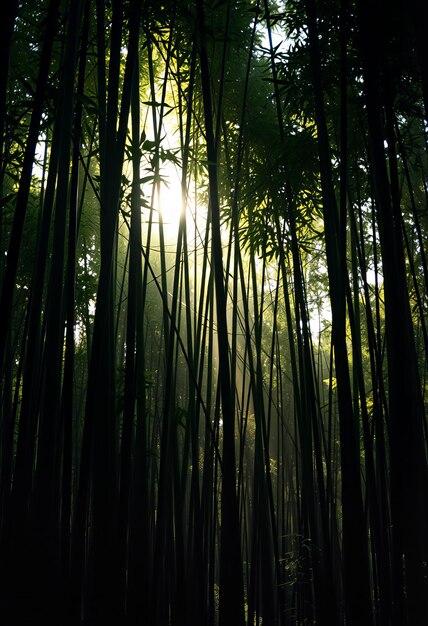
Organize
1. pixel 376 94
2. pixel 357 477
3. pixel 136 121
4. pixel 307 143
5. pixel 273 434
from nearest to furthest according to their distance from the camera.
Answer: pixel 357 477, pixel 376 94, pixel 136 121, pixel 307 143, pixel 273 434

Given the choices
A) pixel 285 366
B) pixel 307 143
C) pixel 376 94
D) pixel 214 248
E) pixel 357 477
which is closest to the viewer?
pixel 357 477

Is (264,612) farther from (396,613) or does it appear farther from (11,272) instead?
(11,272)

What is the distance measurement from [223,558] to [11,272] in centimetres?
112

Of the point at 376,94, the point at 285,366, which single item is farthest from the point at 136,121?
the point at 285,366

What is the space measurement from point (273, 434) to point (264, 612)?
9308mm

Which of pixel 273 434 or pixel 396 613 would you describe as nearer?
pixel 396 613

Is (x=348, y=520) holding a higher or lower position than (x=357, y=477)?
lower

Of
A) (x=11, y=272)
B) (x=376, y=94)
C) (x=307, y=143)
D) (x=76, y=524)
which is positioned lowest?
(x=76, y=524)

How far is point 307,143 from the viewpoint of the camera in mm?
3014

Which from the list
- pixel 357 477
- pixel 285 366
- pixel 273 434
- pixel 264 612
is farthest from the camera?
pixel 273 434

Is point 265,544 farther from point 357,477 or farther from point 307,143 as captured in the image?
point 307,143

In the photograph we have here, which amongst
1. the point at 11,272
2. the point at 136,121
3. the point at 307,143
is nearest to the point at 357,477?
the point at 11,272

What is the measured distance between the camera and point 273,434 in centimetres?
1247

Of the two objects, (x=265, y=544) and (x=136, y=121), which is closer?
(x=136, y=121)
